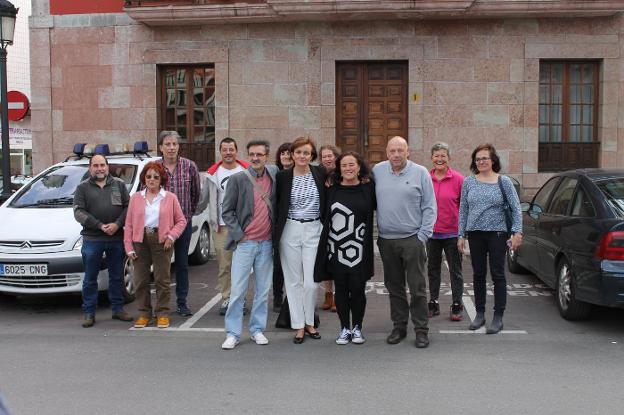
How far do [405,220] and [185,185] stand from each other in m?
2.67

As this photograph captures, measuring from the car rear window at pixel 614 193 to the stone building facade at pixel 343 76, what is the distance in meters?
8.12

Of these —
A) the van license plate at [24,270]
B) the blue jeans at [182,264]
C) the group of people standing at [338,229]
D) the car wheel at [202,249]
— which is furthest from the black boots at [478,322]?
the car wheel at [202,249]

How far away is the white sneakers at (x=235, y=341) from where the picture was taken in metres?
5.99

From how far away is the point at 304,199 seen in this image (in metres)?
5.99

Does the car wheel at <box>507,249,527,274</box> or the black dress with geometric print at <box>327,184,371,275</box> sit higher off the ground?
the black dress with geometric print at <box>327,184,371,275</box>

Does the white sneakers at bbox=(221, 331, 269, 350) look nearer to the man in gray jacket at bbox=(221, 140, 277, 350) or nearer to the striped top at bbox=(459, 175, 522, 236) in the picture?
the man in gray jacket at bbox=(221, 140, 277, 350)

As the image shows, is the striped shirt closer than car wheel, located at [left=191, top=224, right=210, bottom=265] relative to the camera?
Yes

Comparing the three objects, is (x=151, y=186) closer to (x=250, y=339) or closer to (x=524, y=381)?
(x=250, y=339)

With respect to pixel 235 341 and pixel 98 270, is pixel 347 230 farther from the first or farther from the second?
pixel 98 270

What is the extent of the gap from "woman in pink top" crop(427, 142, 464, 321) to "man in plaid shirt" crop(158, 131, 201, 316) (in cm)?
264

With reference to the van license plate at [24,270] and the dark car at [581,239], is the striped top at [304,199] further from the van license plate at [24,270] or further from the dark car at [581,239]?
the van license plate at [24,270]

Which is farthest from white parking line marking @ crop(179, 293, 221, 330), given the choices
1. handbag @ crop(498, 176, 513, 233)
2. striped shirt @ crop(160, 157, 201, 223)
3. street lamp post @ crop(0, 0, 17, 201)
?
street lamp post @ crop(0, 0, 17, 201)

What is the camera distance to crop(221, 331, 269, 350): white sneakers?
599 centimetres

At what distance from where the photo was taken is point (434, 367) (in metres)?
5.38
